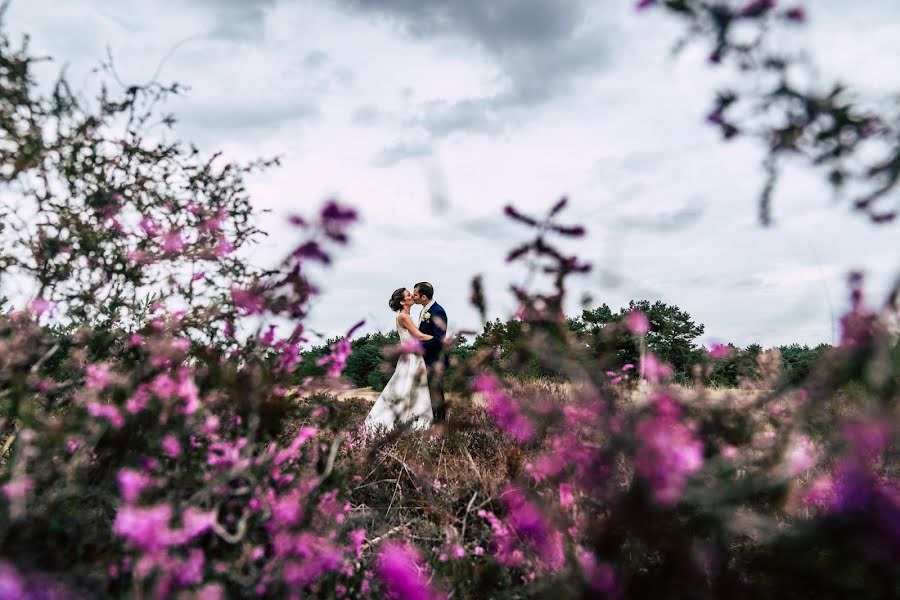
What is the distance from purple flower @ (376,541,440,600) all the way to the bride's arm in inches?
186

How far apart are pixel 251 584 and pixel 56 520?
0.75m

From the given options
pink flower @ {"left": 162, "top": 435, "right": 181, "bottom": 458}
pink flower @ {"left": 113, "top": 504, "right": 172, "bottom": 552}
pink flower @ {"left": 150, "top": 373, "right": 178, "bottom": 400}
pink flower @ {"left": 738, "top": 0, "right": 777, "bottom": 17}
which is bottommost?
pink flower @ {"left": 113, "top": 504, "right": 172, "bottom": 552}

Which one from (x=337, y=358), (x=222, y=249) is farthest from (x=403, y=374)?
(x=337, y=358)

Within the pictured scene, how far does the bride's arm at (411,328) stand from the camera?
7852 millimetres

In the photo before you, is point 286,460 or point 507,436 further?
point 507,436

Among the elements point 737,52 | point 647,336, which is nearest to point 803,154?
point 737,52

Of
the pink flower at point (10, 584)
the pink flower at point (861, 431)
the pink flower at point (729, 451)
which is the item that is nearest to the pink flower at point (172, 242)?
the pink flower at point (10, 584)

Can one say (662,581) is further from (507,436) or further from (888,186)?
(507,436)

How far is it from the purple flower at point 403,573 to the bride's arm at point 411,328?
4.73 meters

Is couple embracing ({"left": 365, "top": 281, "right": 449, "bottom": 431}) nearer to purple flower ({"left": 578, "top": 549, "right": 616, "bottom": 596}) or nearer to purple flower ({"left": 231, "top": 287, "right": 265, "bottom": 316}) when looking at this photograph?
purple flower ({"left": 231, "top": 287, "right": 265, "bottom": 316})

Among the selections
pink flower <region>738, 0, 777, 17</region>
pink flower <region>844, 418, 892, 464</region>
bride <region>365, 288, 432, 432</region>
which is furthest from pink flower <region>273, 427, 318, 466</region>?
bride <region>365, 288, 432, 432</region>

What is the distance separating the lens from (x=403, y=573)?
8.56 feet

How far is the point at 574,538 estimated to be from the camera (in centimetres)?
270

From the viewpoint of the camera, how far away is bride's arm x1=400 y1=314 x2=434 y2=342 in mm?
7852
